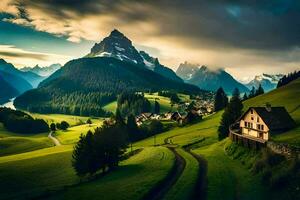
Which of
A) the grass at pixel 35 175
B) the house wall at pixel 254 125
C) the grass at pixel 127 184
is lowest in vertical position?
the grass at pixel 35 175

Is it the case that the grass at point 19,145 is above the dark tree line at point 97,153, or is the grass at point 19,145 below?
below

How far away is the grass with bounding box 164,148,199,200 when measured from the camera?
50866 mm

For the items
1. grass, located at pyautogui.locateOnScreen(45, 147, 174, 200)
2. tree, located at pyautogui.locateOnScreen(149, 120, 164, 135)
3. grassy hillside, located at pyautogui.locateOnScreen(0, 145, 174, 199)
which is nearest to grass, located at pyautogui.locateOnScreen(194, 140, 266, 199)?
grass, located at pyautogui.locateOnScreen(45, 147, 174, 200)

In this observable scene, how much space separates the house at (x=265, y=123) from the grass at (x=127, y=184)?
2131 centimetres

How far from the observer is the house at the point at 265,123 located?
8031 cm

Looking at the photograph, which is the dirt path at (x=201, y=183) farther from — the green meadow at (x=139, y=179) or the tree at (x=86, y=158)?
the tree at (x=86, y=158)

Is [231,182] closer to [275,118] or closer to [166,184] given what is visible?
[166,184]

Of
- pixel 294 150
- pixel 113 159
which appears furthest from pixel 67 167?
pixel 294 150

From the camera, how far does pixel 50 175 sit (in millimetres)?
92875

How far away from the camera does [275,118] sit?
8294 cm

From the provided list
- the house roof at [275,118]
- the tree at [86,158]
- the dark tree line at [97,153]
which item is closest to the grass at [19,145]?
the tree at [86,158]

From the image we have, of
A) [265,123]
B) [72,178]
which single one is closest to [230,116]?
[265,123]

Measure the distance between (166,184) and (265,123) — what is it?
107ft

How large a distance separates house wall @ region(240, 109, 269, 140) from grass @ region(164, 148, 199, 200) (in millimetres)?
19097
